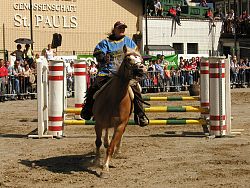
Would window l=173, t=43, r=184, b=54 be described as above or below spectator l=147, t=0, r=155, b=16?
below

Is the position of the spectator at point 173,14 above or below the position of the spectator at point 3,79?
above

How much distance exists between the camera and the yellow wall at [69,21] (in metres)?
35.1

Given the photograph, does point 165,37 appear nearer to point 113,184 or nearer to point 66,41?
point 66,41

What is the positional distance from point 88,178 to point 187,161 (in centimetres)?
185

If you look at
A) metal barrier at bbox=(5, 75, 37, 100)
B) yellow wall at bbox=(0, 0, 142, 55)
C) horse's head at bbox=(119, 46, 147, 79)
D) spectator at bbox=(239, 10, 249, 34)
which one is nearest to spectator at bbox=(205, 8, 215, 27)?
spectator at bbox=(239, 10, 249, 34)

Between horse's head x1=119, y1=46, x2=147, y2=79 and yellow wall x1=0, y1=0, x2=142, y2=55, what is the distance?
85.5 feet

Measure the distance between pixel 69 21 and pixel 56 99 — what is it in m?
26.0

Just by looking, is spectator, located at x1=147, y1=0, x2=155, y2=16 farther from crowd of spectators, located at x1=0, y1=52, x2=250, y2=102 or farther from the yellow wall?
crowd of spectators, located at x1=0, y1=52, x2=250, y2=102

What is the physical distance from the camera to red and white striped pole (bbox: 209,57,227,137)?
1204 centimetres

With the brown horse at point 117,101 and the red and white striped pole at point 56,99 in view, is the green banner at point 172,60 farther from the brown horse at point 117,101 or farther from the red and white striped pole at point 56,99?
the brown horse at point 117,101

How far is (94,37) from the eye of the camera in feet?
123

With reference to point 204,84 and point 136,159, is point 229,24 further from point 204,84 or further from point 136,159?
point 136,159

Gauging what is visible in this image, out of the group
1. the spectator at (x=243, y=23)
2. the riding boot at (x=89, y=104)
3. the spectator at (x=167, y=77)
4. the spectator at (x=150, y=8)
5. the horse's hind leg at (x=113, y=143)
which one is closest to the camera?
the horse's hind leg at (x=113, y=143)

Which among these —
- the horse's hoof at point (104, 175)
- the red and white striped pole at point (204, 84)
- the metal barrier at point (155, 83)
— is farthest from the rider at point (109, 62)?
the metal barrier at point (155, 83)
